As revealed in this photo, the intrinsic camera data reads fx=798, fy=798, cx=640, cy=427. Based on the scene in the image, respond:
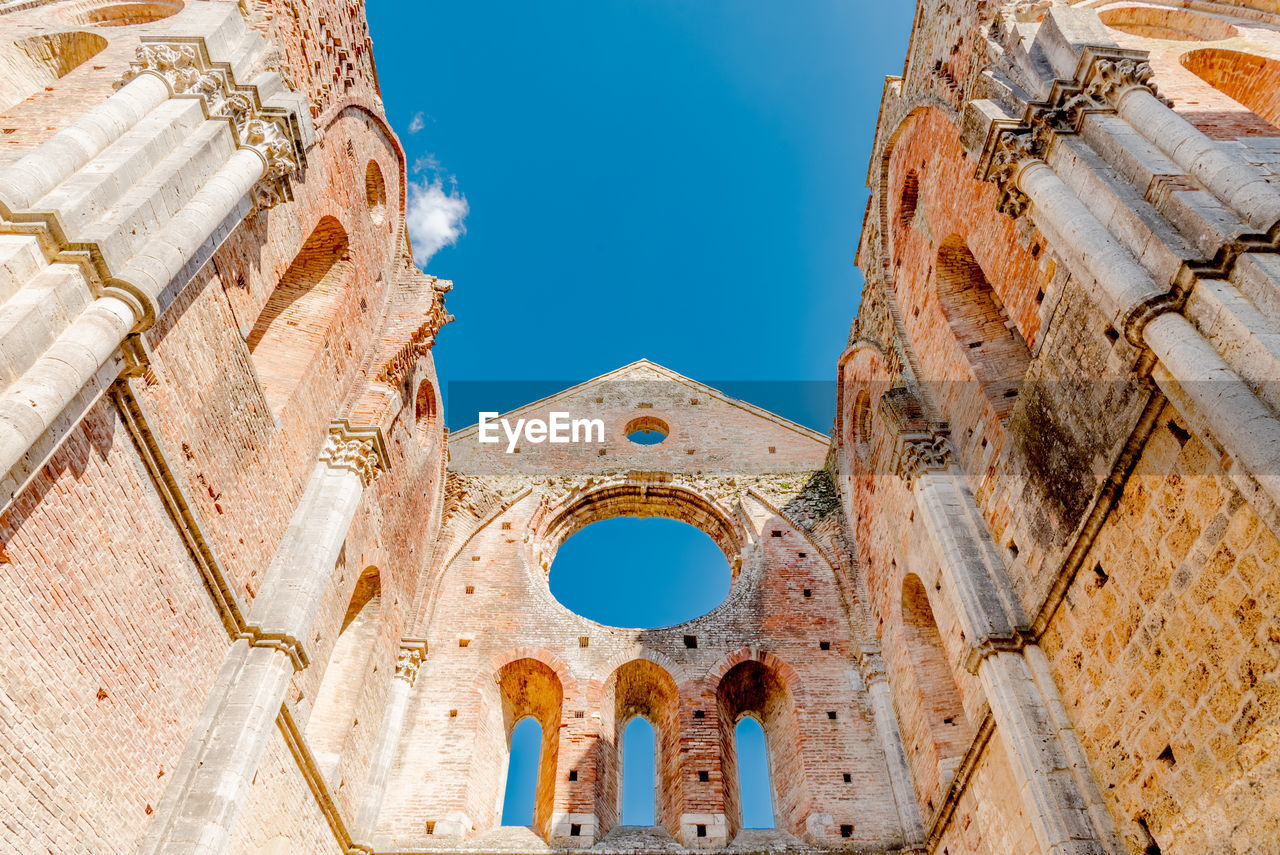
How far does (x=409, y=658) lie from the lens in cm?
1093

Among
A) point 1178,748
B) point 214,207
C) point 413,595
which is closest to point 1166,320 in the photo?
point 1178,748

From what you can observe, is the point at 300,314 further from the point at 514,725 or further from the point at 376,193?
the point at 514,725

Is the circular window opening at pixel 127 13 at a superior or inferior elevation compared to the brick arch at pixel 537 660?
superior

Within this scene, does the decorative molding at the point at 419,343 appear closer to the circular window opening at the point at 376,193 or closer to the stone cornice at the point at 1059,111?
the circular window opening at the point at 376,193

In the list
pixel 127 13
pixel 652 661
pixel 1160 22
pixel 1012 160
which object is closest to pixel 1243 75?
pixel 1160 22

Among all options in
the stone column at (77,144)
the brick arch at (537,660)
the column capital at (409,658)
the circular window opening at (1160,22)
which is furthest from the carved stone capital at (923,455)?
the stone column at (77,144)

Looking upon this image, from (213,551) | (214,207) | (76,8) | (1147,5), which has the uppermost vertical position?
(1147,5)

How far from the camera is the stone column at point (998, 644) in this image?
19.2ft

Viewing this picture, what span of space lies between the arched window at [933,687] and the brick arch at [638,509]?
4.09 metres

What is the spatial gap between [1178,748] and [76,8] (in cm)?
1290

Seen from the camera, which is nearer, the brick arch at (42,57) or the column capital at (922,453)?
the brick arch at (42,57)

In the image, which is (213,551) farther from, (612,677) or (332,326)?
(612,677)

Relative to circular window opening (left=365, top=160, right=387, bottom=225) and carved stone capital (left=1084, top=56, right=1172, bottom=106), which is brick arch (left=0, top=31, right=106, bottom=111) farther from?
carved stone capital (left=1084, top=56, right=1172, bottom=106)

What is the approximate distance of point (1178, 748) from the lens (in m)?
5.02
